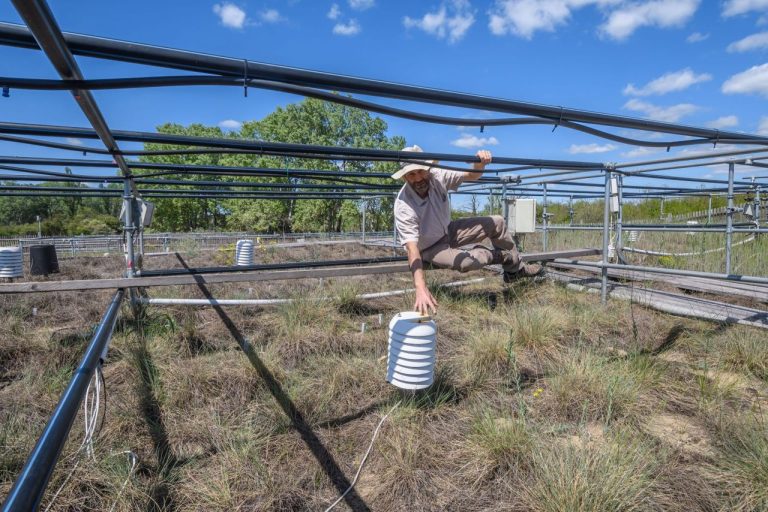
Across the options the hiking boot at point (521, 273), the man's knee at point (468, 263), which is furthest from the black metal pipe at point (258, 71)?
the hiking boot at point (521, 273)

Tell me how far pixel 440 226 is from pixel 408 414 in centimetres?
202

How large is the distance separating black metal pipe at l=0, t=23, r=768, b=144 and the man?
152 centimetres

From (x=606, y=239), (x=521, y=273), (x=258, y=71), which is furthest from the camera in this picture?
(x=521, y=273)

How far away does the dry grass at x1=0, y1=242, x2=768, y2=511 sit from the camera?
173 centimetres

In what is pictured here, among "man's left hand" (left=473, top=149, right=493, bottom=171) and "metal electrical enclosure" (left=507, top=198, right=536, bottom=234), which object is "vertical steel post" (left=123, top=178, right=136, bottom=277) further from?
"metal electrical enclosure" (left=507, top=198, right=536, bottom=234)

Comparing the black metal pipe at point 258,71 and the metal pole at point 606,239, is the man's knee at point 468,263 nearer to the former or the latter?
the metal pole at point 606,239

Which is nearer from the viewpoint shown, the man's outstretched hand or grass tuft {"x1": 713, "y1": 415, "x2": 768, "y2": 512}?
grass tuft {"x1": 713, "y1": 415, "x2": 768, "y2": 512}

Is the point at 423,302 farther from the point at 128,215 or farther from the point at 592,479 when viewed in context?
the point at 128,215

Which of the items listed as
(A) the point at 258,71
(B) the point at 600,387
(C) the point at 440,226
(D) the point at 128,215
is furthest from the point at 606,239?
(D) the point at 128,215

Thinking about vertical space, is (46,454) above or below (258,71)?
below

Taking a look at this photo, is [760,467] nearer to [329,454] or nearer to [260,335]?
[329,454]

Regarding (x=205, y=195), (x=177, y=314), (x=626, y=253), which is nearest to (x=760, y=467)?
(x=177, y=314)

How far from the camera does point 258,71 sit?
3.95 feet

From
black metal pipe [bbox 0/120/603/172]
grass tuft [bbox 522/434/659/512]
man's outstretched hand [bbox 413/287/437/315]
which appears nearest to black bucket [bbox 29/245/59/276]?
black metal pipe [bbox 0/120/603/172]
